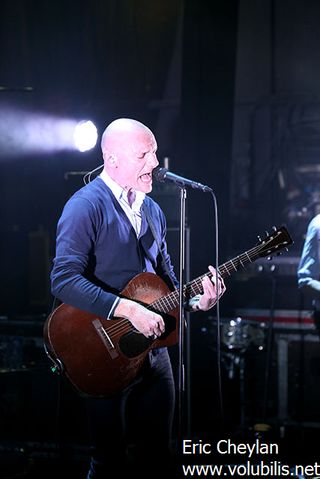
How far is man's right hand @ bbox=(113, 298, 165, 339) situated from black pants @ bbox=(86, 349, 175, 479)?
0.89 feet

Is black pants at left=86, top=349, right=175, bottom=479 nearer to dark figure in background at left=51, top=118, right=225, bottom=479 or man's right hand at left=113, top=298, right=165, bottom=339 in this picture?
dark figure in background at left=51, top=118, right=225, bottom=479

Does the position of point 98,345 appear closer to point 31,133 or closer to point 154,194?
point 154,194

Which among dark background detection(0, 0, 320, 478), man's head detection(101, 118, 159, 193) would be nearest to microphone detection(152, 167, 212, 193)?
man's head detection(101, 118, 159, 193)

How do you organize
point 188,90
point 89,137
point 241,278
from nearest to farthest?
point 89,137 < point 188,90 < point 241,278

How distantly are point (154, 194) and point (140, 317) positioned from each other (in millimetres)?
2002

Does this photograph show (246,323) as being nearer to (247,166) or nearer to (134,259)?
(134,259)

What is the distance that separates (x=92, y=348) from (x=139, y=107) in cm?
825

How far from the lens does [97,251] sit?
3.41 meters

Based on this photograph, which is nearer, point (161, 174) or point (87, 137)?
point (161, 174)

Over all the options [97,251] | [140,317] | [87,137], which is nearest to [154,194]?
[87,137]

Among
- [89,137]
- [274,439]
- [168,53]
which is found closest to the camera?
[89,137]

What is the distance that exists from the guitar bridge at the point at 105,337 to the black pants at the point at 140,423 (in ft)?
0.63

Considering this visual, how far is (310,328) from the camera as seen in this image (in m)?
5.95

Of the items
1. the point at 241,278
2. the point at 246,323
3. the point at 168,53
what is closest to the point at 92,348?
the point at 246,323
